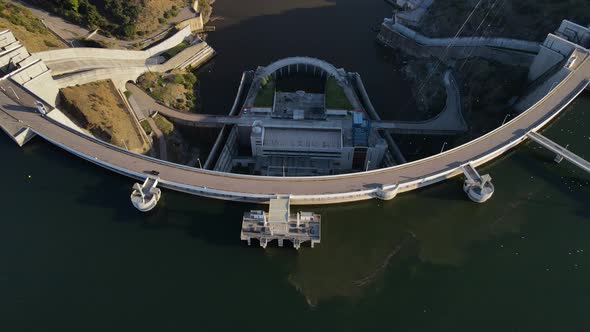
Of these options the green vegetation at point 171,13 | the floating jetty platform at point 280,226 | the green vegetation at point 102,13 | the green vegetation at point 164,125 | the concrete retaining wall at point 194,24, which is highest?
the green vegetation at point 102,13

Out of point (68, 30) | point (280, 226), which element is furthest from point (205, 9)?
point (280, 226)

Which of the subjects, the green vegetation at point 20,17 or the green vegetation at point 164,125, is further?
the green vegetation at point 20,17

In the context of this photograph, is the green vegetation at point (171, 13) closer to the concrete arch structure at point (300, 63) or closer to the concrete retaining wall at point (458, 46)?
the concrete arch structure at point (300, 63)

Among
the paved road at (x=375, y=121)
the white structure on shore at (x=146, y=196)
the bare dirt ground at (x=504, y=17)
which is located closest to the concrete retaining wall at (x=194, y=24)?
the paved road at (x=375, y=121)

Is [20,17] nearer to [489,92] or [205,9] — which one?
[205,9]

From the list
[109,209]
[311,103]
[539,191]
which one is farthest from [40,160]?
[539,191]

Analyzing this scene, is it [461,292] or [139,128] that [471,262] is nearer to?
[461,292]
